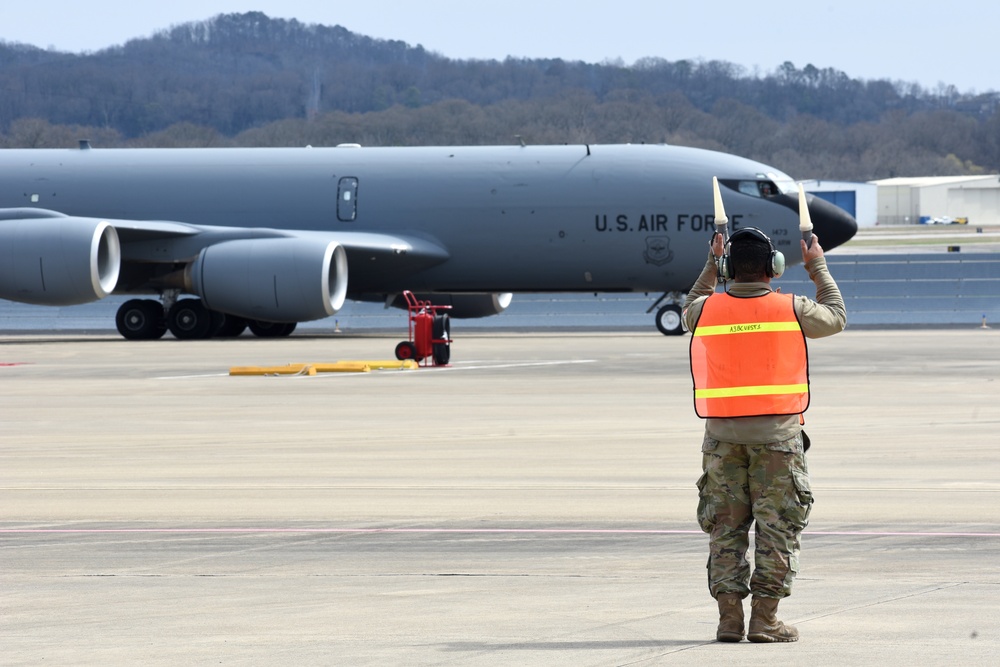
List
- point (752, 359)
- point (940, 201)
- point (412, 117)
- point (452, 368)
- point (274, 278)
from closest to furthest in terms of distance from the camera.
Answer: point (752, 359), point (452, 368), point (274, 278), point (412, 117), point (940, 201)

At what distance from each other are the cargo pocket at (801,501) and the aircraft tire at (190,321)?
25.9m

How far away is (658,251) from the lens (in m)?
30.5

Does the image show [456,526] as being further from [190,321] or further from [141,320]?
[141,320]

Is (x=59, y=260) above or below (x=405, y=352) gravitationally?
above

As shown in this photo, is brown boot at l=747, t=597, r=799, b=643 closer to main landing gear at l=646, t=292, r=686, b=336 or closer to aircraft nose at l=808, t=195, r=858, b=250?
main landing gear at l=646, t=292, r=686, b=336

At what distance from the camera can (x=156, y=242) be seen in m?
31.9

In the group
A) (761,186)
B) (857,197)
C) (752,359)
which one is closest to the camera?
(752,359)

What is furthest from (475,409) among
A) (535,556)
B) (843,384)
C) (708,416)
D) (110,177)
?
(110,177)

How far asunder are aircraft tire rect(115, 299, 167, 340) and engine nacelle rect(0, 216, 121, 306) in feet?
4.79

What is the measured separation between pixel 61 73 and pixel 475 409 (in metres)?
145

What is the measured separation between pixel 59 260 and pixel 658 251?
10880 mm

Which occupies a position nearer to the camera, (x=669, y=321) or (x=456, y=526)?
(x=456, y=526)

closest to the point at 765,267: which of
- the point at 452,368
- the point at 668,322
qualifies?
the point at 452,368

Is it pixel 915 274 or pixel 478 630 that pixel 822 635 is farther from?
pixel 915 274
